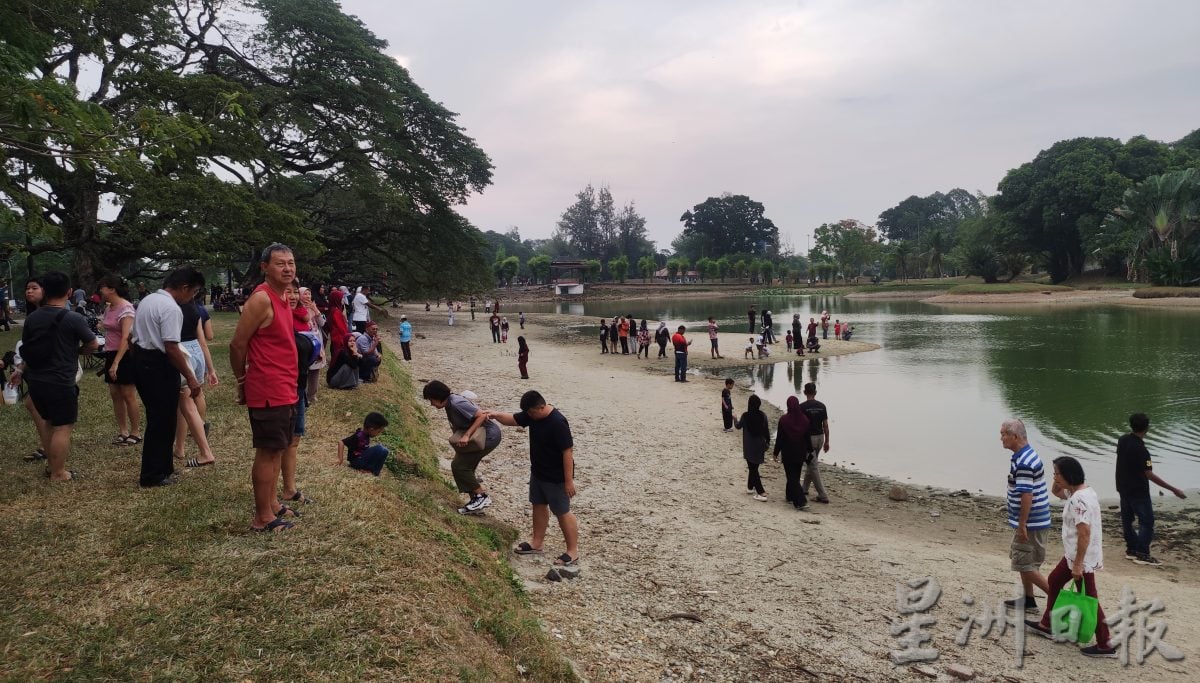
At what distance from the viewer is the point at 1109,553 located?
784 centimetres

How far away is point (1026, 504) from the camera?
5508 millimetres

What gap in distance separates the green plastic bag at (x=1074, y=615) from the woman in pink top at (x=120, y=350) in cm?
889

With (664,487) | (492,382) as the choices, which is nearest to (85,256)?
(492,382)

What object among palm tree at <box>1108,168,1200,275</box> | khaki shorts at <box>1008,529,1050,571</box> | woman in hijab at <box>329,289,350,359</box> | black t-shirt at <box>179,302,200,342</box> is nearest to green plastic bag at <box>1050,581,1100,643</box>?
khaki shorts at <box>1008,529,1050,571</box>

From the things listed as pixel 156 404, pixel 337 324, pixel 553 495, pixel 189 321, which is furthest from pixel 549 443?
pixel 337 324

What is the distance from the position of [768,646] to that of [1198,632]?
4155 mm

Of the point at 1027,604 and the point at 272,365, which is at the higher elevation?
the point at 272,365

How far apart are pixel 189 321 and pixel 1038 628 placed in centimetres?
821

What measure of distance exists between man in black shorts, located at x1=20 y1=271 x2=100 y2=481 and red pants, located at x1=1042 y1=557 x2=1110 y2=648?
8.47m

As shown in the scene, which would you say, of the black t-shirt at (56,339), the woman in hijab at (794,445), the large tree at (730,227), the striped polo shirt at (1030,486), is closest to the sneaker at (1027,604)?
the striped polo shirt at (1030,486)

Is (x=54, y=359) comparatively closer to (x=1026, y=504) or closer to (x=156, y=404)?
(x=156, y=404)

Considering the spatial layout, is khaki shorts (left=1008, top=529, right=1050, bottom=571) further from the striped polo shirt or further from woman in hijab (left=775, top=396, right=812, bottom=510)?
woman in hijab (left=775, top=396, right=812, bottom=510)

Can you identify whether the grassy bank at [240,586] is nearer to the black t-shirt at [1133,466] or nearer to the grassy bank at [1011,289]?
the black t-shirt at [1133,466]

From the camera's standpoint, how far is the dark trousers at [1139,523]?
735 centimetres
